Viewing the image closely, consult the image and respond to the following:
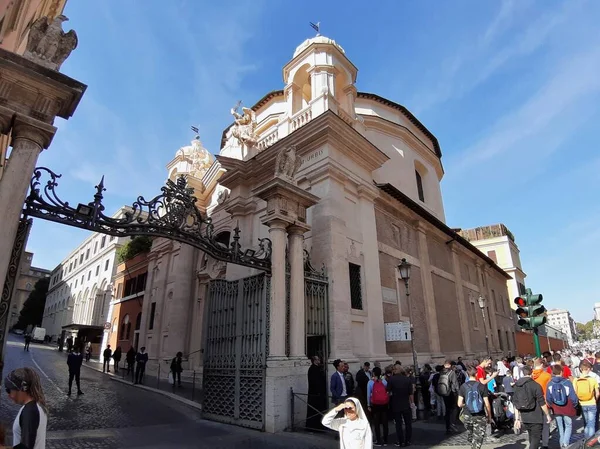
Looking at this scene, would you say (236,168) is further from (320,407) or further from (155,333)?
(155,333)

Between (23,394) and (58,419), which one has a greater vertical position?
(23,394)

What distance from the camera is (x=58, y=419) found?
8.09 meters

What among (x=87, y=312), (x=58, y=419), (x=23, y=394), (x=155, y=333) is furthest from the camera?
(x=87, y=312)

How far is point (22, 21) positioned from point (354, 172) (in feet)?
33.0

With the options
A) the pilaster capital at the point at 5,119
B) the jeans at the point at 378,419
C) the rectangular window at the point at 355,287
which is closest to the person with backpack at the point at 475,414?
the jeans at the point at 378,419

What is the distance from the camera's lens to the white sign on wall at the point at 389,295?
12.9m

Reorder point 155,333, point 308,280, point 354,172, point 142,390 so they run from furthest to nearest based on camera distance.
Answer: point 155,333 < point 142,390 < point 354,172 < point 308,280

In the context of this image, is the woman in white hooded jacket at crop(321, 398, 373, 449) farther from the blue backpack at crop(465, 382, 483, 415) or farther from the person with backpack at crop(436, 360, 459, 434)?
the person with backpack at crop(436, 360, 459, 434)

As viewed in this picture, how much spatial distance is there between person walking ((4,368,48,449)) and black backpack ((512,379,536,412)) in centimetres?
619

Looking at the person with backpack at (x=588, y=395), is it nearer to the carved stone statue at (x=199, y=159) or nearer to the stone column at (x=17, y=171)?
the stone column at (x=17, y=171)

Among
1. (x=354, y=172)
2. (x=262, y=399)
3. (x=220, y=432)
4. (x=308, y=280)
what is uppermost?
(x=354, y=172)

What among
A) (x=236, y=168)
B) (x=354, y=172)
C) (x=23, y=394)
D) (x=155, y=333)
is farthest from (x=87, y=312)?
(x=23, y=394)

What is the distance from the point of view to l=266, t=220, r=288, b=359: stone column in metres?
7.73

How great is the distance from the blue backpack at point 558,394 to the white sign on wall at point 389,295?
6627 mm
